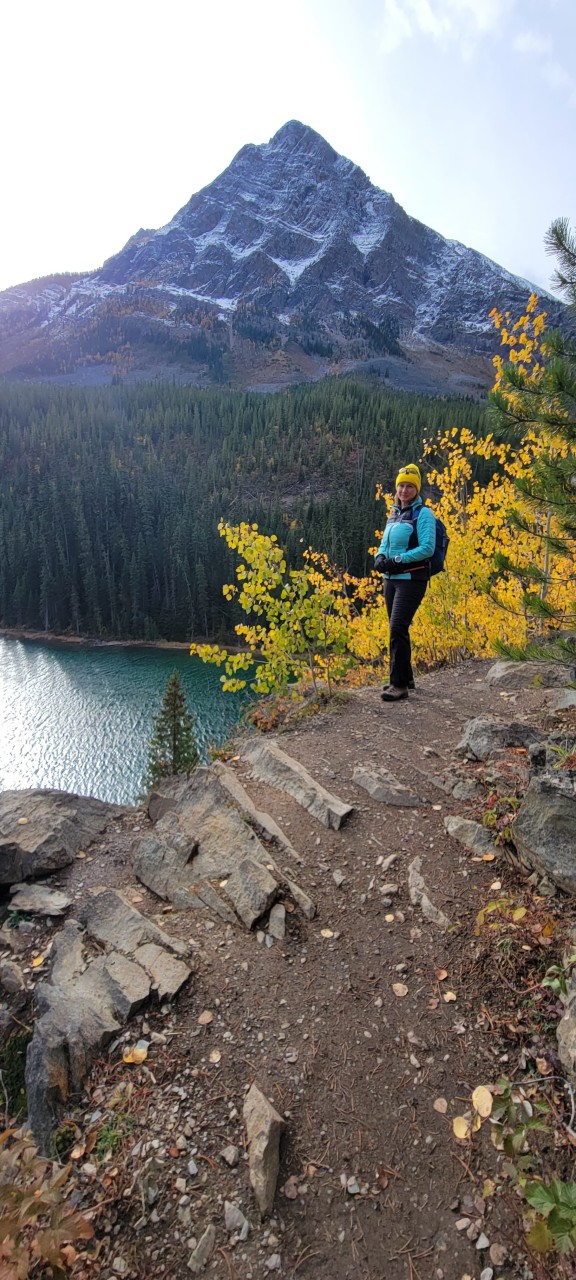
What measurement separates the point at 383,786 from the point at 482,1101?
2760 millimetres

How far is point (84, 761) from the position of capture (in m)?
33.2

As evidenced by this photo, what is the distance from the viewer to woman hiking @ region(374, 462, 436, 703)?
250 inches

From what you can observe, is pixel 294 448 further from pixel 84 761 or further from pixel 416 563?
pixel 416 563

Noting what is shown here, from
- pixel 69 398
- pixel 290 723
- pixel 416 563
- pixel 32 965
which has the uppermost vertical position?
pixel 69 398

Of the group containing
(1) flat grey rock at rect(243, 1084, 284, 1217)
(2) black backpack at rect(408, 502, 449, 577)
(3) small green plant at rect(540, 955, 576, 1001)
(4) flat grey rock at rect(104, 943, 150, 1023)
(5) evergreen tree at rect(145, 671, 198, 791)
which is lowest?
(5) evergreen tree at rect(145, 671, 198, 791)

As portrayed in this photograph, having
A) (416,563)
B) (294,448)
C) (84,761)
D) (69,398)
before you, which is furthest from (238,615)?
(69,398)

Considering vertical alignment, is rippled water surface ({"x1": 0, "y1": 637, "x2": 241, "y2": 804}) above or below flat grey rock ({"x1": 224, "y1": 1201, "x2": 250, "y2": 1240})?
below

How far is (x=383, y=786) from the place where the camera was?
5246 millimetres

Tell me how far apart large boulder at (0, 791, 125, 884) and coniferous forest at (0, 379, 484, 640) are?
6107 cm

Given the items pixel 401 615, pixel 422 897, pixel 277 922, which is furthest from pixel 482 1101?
pixel 401 615

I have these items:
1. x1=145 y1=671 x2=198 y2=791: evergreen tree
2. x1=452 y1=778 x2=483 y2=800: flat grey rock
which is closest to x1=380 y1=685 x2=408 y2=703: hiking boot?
x1=452 y1=778 x2=483 y2=800: flat grey rock

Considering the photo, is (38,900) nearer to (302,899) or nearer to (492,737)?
(302,899)

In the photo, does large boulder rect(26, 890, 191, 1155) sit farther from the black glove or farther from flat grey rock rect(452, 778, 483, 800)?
the black glove

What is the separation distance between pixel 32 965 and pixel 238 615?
67.4m
